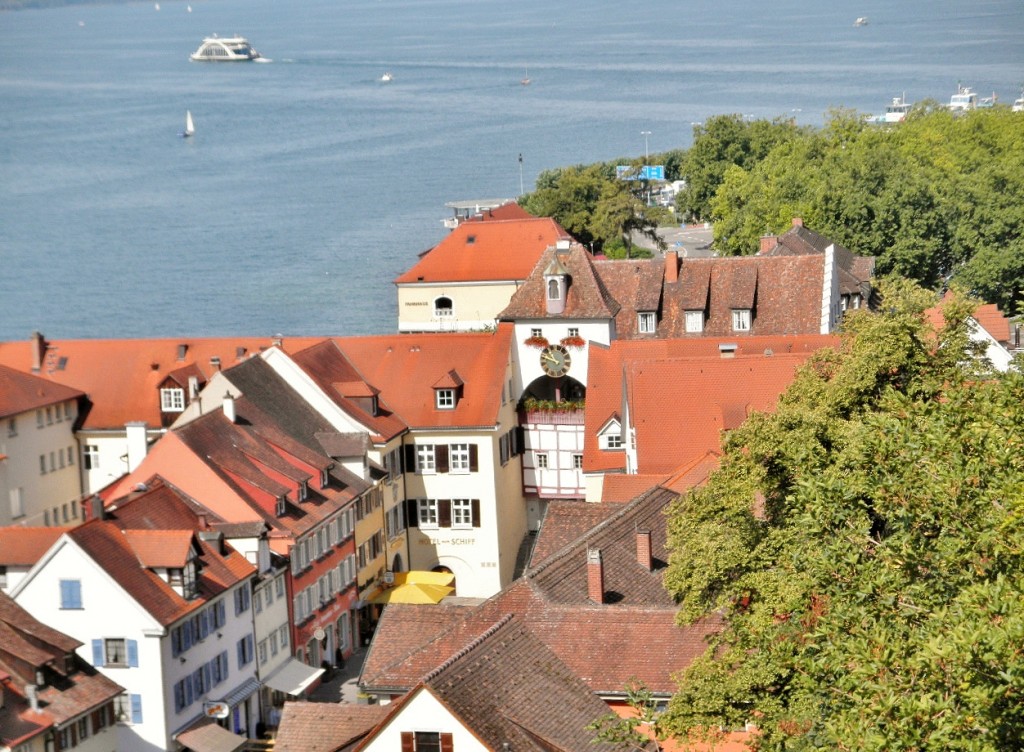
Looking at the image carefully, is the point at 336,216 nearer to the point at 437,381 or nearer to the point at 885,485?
the point at 437,381

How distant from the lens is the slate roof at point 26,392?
50.5 meters

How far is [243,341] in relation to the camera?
Answer: 54.1 meters

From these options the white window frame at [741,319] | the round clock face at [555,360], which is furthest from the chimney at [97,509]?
the white window frame at [741,319]

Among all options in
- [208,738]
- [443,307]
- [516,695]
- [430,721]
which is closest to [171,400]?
[208,738]

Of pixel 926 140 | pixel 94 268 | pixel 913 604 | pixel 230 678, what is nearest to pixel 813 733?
pixel 913 604

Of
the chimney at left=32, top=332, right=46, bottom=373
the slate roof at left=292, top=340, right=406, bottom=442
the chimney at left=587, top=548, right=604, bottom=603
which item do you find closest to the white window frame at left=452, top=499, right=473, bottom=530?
the slate roof at left=292, top=340, right=406, bottom=442

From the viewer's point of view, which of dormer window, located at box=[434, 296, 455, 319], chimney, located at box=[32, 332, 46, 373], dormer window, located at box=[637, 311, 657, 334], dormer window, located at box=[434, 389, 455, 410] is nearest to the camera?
dormer window, located at box=[434, 389, 455, 410]

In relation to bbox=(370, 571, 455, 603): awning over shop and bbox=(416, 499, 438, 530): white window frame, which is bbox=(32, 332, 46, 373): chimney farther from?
bbox=(370, 571, 455, 603): awning over shop

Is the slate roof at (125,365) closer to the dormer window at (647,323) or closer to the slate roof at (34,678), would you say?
the dormer window at (647,323)

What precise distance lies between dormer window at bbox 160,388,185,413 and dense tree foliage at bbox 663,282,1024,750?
77.9 feet

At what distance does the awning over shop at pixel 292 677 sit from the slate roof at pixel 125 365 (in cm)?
1169

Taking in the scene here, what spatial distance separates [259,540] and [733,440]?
15.4m

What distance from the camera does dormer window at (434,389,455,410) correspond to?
52188 mm

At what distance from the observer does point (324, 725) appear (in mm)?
29250
